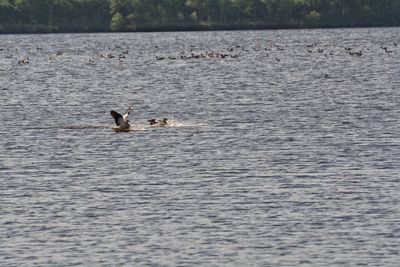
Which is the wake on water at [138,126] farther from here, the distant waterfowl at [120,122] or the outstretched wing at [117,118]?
the outstretched wing at [117,118]

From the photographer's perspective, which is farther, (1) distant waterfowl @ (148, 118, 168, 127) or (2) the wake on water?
(1) distant waterfowl @ (148, 118, 168, 127)

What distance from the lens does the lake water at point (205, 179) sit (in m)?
43.4

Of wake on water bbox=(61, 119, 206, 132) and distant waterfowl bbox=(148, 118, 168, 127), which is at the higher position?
distant waterfowl bbox=(148, 118, 168, 127)

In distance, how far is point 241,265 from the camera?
4100 centimetres

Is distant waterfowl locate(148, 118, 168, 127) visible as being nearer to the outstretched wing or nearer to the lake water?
the lake water

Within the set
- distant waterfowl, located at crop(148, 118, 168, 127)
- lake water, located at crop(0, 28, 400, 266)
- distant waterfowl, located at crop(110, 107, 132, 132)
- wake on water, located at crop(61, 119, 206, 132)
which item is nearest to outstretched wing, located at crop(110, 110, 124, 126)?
distant waterfowl, located at crop(110, 107, 132, 132)

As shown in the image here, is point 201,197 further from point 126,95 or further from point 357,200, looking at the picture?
point 126,95

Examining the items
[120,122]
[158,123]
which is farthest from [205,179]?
[158,123]

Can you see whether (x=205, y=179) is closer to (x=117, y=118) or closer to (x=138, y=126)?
(x=117, y=118)

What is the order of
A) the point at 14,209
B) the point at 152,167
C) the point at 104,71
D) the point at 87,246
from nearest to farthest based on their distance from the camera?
the point at 87,246 < the point at 14,209 < the point at 152,167 < the point at 104,71

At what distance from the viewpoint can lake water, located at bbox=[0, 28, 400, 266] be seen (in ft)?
143

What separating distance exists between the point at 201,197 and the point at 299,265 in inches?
453

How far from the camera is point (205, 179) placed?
185 ft

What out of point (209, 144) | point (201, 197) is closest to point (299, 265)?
point (201, 197)
